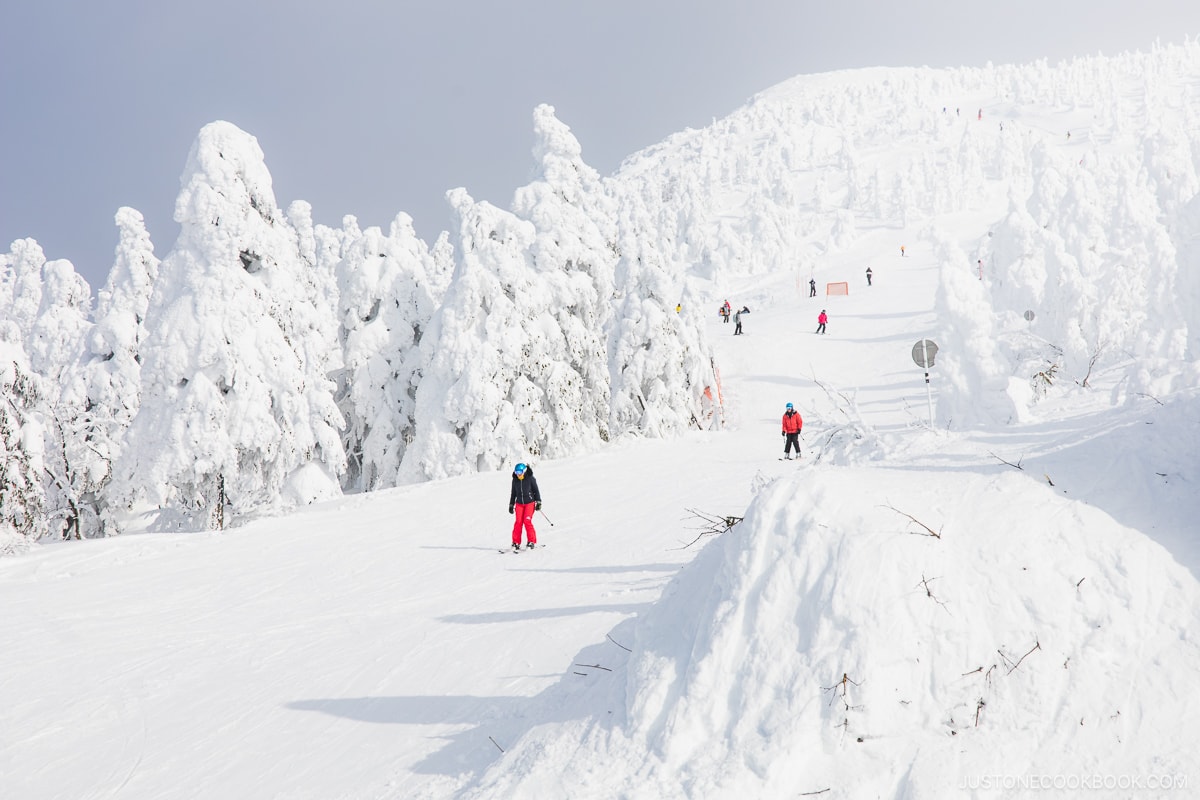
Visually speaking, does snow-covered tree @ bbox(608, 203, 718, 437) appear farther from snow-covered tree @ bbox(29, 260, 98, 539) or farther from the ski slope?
snow-covered tree @ bbox(29, 260, 98, 539)

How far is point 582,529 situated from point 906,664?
29.9 feet

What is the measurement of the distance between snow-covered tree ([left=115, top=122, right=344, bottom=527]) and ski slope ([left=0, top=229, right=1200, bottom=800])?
677cm

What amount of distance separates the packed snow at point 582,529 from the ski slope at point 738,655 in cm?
2

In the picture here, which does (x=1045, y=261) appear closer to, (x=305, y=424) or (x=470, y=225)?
(x=470, y=225)

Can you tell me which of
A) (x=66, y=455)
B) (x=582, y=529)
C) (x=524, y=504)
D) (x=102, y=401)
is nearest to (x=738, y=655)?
(x=524, y=504)

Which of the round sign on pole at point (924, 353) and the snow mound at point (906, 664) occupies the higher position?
the round sign on pole at point (924, 353)

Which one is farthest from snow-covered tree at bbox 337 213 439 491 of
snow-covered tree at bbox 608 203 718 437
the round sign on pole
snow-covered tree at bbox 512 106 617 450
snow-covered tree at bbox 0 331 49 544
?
the round sign on pole

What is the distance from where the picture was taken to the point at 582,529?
12359mm

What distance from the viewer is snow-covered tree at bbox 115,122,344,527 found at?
16531 mm

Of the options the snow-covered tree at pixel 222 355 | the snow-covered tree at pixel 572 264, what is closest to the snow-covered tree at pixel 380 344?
the snow-covered tree at pixel 572 264

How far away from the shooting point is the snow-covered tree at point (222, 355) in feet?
54.2

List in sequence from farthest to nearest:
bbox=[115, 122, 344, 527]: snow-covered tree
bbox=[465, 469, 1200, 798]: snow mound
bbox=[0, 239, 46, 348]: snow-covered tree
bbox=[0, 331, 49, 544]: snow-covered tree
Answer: bbox=[0, 239, 46, 348]: snow-covered tree < bbox=[0, 331, 49, 544]: snow-covered tree < bbox=[115, 122, 344, 527]: snow-covered tree < bbox=[465, 469, 1200, 798]: snow mound

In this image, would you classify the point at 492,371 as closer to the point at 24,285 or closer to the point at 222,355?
the point at 222,355

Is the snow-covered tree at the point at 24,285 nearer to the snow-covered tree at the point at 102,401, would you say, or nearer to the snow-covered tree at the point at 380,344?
the snow-covered tree at the point at 102,401
